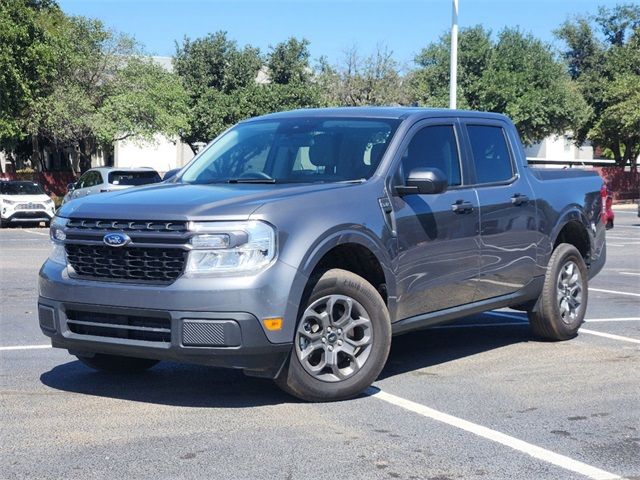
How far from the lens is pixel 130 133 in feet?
127

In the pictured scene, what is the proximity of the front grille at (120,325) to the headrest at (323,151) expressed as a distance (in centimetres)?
181

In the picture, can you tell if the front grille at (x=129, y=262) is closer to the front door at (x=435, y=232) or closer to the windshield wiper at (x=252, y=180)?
the windshield wiper at (x=252, y=180)

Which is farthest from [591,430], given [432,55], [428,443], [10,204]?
[432,55]

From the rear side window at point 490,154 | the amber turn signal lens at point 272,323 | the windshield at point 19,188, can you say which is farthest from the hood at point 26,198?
the amber turn signal lens at point 272,323

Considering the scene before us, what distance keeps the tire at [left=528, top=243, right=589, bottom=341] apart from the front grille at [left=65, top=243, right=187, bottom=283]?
3854mm

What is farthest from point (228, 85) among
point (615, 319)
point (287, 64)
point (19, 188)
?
point (615, 319)

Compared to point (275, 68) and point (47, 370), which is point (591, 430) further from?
point (275, 68)

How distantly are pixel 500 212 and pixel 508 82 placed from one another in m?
43.2

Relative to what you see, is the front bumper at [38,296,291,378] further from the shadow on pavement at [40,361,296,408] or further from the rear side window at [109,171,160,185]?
the rear side window at [109,171,160,185]

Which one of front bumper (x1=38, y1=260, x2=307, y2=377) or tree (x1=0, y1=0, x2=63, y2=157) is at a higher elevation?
tree (x1=0, y1=0, x2=63, y2=157)

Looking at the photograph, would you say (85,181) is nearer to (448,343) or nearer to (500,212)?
(448,343)

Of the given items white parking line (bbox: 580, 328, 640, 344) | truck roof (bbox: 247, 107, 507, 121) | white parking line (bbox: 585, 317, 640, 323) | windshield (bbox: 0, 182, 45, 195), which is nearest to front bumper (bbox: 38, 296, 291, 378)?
truck roof (bbox: 247, 107, 507, 121)

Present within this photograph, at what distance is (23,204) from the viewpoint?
2862 cm

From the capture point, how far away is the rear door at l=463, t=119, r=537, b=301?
7.62m
